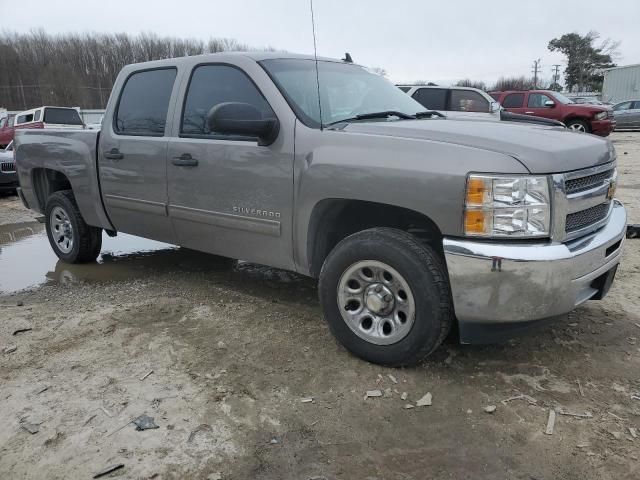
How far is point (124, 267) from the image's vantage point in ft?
17.9

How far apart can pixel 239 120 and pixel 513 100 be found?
1607 cm

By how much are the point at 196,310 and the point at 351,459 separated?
2.10 metres

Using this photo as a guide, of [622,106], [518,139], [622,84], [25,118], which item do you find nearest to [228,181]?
[518,139]

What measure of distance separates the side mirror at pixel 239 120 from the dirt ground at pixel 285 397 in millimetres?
1343

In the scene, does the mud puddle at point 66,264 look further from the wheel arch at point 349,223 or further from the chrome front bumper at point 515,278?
the chrome front bumper at point 515,278

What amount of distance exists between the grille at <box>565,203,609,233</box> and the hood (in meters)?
0.26

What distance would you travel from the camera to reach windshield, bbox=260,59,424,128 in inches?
140

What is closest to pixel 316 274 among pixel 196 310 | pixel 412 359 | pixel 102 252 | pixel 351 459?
pixel 412 359

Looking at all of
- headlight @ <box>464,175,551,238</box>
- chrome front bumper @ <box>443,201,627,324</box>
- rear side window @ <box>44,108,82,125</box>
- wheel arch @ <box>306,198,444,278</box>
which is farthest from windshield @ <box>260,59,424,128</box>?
rear side window @ <box>44,108,82,125</box>

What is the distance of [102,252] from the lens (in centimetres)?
615

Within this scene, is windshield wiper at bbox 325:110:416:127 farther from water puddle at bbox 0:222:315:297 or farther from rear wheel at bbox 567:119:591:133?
rear wheel at bbox 567:119:591:133

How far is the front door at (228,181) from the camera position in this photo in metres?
3.49

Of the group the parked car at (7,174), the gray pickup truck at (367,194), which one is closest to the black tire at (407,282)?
the gray pickup truck at (367,194)

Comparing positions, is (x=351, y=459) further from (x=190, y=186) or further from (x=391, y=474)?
(x=190, y=186)
